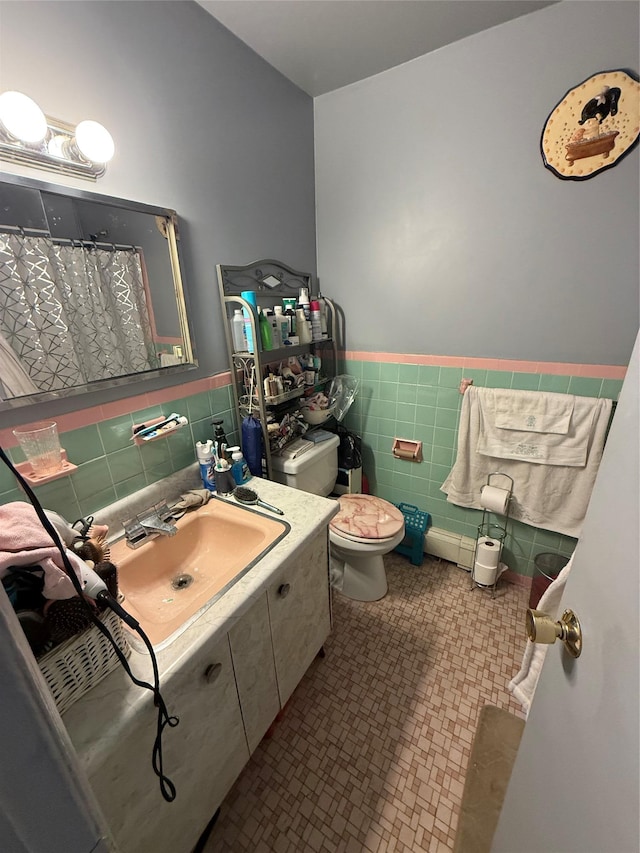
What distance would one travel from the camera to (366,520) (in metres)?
1.62

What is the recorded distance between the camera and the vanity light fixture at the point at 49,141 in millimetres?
772

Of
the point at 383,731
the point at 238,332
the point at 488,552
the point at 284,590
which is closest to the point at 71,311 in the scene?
the point at 238,332

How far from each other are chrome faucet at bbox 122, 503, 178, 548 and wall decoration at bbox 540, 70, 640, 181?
1.92m

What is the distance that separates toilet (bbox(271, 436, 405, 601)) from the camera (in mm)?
1543

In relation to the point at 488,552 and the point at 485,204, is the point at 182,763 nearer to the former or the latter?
the point at 488,552

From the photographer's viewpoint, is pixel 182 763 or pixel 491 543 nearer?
pixel 182 763

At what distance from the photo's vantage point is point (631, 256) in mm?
1255

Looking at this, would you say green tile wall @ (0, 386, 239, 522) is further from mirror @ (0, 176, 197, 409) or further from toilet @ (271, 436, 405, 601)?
toilet @ (271, 436, 405, 601)

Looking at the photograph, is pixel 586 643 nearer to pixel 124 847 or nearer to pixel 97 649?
pixel 97 649

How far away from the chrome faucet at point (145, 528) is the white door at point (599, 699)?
0.99 metres

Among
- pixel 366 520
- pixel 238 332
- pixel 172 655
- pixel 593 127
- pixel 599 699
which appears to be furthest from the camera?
pixel 366 520

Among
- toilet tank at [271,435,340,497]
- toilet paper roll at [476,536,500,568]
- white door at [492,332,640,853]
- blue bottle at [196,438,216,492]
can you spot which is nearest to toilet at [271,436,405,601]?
toilet tank at [271,435,340,497]

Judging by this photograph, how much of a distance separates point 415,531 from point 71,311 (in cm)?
186

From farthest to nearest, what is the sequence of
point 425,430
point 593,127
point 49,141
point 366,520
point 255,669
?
point 425,430 < point 366,520 < point 593,127 < point 255,669 < point 49,141
